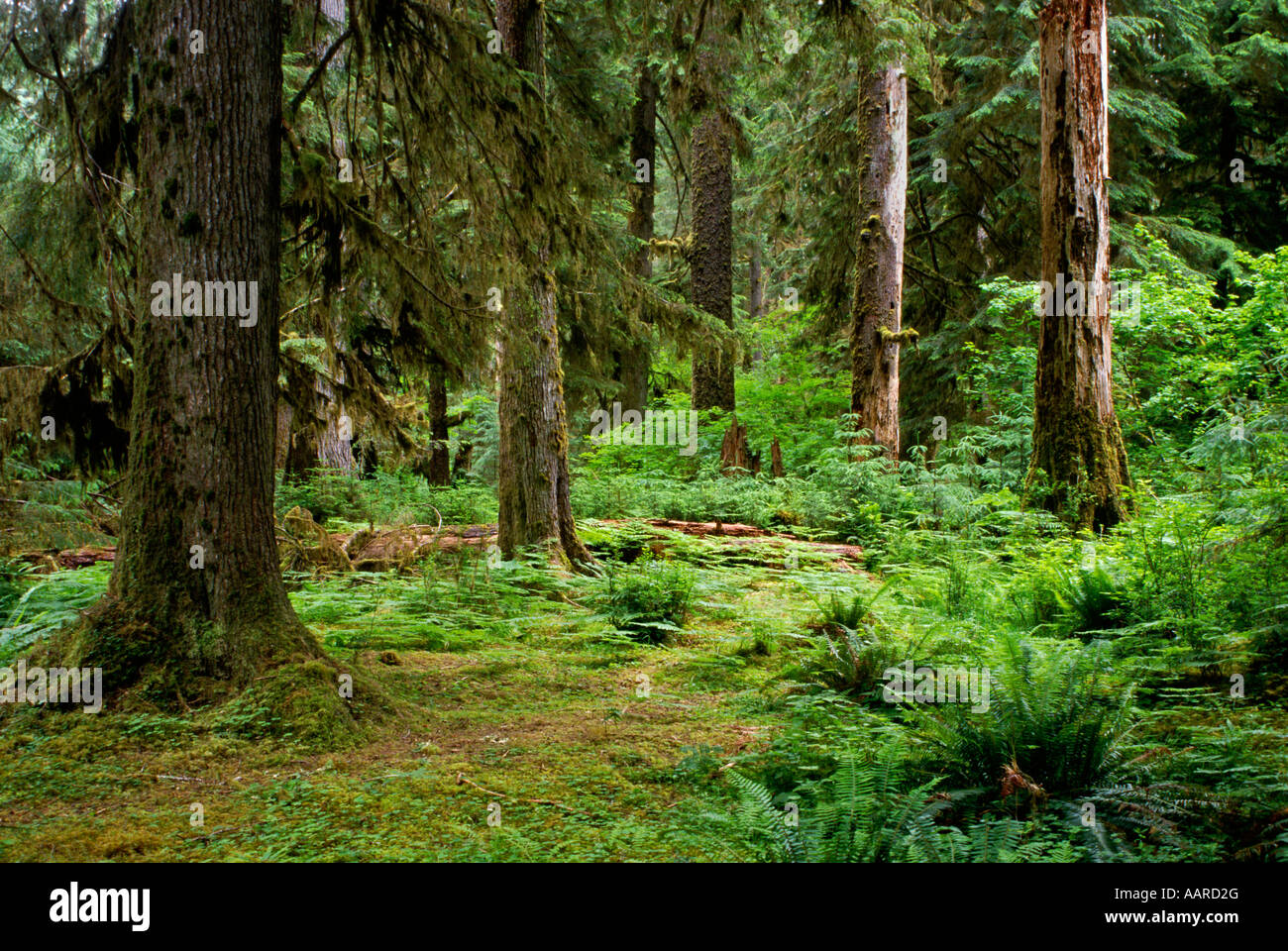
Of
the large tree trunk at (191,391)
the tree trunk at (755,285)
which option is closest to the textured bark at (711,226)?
the large tree trunk at (191,391)

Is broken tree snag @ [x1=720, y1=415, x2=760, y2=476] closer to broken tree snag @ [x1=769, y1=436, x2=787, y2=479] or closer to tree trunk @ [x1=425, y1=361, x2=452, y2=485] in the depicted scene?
broken tree snag @ [x1=769, y1=436, x2=787, y2=479]

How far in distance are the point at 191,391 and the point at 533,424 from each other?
4.15m

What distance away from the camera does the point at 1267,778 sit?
3.09m

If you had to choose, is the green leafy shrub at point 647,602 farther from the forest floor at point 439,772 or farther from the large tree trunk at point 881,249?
the large tree trunk at point 881,249

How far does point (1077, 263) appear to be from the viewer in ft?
29.7

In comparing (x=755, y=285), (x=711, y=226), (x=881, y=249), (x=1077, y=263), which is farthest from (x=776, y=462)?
(x=755, y=285)

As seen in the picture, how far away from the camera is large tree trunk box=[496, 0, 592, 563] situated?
314 inches

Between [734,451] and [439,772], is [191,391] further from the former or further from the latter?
[734,451]

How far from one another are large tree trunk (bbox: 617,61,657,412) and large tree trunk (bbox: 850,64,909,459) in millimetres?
4880

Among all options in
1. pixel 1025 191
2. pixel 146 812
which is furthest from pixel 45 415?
pixel 1025 191

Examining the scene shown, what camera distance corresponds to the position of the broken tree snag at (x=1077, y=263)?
8891mm

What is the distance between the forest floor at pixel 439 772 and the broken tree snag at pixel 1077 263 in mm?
4965

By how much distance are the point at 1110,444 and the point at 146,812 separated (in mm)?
8935

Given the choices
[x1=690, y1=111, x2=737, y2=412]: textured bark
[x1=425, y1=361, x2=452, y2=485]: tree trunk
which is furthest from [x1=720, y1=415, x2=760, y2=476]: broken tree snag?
[x1=425, y1=361, x2=452, y2=485]: tree trunk
